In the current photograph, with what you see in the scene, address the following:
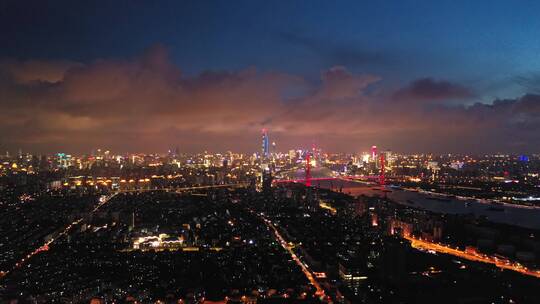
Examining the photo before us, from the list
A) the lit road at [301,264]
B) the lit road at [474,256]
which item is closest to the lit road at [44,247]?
the lit road at [301,264]

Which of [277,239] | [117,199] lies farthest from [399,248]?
[117,199]

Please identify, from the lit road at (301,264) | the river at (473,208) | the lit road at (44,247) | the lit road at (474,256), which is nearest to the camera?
the lit road at (301,264)

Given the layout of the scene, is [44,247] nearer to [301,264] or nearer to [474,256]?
[301,264]

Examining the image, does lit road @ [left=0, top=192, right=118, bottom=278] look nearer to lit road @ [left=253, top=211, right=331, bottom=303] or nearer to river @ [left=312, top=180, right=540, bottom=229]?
lit road @ [left=253, top=211, right=331, bottom=303]

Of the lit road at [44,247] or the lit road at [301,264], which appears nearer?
the lit road at [301,264]

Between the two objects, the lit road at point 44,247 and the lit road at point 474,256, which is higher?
the lit road at point 44,247

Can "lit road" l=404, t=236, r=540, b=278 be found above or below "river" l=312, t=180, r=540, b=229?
below

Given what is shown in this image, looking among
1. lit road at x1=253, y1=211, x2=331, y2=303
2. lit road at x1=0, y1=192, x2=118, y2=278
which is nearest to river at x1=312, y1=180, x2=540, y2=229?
lit road at x1=253, y1=211, x2=331, y2=303

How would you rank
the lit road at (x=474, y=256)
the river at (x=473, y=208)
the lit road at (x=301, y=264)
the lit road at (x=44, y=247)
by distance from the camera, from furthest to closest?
the river at (x=473, y=208) → the lit road at (x=474, y=256) → the lit road at (x=44, y=247) → the lit road at (x=301, y=264)

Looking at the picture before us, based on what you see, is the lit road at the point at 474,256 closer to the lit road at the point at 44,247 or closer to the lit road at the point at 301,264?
the lit road at the point at 301,264
